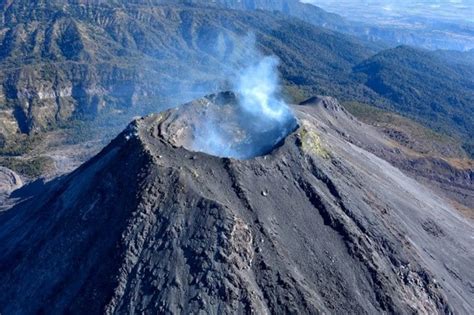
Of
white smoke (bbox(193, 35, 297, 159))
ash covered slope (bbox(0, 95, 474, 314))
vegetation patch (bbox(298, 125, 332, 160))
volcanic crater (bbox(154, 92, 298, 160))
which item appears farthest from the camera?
white smoke (bbox(193, 35, 297, 159))

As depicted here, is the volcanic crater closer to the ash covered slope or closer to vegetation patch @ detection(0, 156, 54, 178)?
the ash covered slope

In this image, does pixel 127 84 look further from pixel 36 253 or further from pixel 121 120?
pixel 36 253

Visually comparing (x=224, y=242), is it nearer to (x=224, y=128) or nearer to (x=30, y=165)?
(x=224, y=128)

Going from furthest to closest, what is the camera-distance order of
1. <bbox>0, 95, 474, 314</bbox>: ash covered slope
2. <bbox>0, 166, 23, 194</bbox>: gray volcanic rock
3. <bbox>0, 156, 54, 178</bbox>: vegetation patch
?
1. <bbox>0, 156, 54, 178</bbox>: vegetation patch
2. <bbox>0, 166, 23, 194</bbox>: gray volcanic rock
3. <bbox>0, 95, 474, 314</bbox>: ash covered slope

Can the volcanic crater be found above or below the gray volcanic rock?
above

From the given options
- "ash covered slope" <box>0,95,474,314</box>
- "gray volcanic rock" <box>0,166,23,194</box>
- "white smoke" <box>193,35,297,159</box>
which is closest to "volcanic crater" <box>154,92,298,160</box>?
"white smoke" <box>193,35,297,159</box>

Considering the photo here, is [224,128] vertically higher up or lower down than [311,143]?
lower down

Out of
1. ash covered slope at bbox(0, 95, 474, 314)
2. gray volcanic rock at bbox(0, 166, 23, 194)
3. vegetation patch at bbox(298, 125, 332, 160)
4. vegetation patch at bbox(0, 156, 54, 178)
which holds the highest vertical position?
vegetation patch at bbox(298, 125, 332, 160)

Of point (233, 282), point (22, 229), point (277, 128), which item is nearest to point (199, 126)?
point (277, 128)

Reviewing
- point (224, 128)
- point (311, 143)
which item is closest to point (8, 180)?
point (224, 128)

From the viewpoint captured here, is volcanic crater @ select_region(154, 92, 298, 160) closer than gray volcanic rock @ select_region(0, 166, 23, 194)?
Yes
